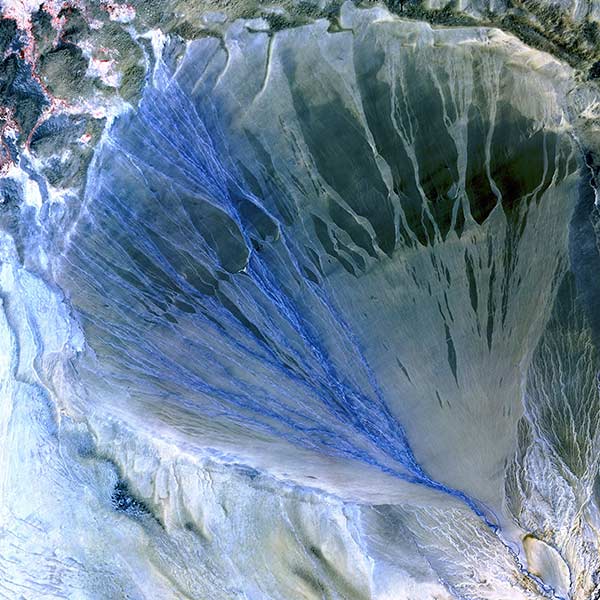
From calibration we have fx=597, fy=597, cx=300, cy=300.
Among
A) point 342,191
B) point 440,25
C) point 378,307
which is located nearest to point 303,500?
point 378,307

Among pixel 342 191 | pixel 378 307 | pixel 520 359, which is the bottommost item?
pixel 520 359

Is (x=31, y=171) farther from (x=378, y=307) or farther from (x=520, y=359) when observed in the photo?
(x=520, y=359)

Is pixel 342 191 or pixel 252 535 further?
pixel 252 535

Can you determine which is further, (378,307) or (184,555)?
(184,555)

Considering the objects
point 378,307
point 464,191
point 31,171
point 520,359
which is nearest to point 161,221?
point 31,171

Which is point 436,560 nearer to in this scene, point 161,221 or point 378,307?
point 378,307

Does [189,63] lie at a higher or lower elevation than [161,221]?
higher
